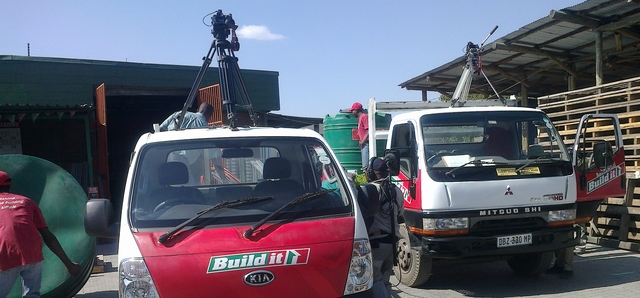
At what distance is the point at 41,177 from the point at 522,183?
538 centimetres

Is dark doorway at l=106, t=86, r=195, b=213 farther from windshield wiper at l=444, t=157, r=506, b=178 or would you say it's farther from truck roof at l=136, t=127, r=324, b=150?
truck roof at l=136, t=127, r=324, b=150

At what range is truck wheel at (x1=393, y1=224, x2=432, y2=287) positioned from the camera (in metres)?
6.57

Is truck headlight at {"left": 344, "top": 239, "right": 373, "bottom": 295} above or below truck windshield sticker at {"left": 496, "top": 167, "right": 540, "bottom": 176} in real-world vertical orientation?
below

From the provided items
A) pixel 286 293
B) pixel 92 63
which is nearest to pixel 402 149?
pixel 286 293

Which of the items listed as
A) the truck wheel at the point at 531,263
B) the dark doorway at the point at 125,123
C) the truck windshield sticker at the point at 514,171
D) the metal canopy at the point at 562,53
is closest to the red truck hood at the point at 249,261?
the truck windshield sticker at the point at 514,171

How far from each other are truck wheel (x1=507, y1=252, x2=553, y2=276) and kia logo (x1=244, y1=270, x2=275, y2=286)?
14.9ft

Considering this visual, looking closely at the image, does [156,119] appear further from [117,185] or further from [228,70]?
[228,70]

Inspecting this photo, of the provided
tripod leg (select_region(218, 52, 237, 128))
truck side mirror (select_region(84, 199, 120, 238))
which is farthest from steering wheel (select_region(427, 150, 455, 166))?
truck side mirror (select_region(84, 199, 120, 238))

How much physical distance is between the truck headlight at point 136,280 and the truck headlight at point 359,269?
120 cm

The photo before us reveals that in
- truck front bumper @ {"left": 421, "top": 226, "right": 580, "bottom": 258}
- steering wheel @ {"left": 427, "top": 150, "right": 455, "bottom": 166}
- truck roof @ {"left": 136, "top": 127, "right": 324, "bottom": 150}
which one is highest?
truck roof @ {"left": 136, "top": 127, "right": 324, "bottom": 150}

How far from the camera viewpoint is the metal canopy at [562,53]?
36.5 ft

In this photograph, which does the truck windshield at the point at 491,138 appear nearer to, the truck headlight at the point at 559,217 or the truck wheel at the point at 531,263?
the truck headlight at the point at 559,217

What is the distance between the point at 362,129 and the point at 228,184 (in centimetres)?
509

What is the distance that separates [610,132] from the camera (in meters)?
9.35
